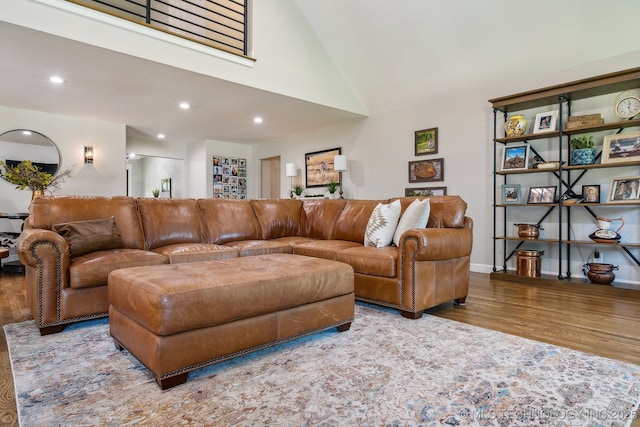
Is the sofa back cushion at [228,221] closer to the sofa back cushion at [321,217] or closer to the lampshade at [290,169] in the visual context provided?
the sofa back cushion at [321,217]

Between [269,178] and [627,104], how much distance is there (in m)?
6.57

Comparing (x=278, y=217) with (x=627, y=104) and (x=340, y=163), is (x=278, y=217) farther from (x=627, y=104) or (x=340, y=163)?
(x=627, y=104)

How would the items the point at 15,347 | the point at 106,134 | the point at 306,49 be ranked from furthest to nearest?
1. the point at 106,134
2. the point at 306,49
3. the point at 15,347

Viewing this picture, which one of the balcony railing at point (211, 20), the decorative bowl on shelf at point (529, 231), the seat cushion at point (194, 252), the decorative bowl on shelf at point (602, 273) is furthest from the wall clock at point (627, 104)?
the balcony railing at point (211, 20)

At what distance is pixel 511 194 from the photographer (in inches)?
169

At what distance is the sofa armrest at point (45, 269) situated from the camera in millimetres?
2285

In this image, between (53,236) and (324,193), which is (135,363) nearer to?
(53,236)

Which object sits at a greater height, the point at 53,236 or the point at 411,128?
the point at 411,128

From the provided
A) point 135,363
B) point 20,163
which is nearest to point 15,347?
point 135,363

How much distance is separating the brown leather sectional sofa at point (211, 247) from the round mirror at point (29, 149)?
3.56m

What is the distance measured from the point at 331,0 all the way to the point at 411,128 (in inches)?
81.5

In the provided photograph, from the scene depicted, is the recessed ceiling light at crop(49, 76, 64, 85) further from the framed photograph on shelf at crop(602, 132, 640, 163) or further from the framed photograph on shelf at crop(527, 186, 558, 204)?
the framed photograph on shelf at crop(602, 132, 640, 163)

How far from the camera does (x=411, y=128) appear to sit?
5469 millimetres

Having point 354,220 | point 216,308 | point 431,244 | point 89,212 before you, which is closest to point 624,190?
point 431,244
